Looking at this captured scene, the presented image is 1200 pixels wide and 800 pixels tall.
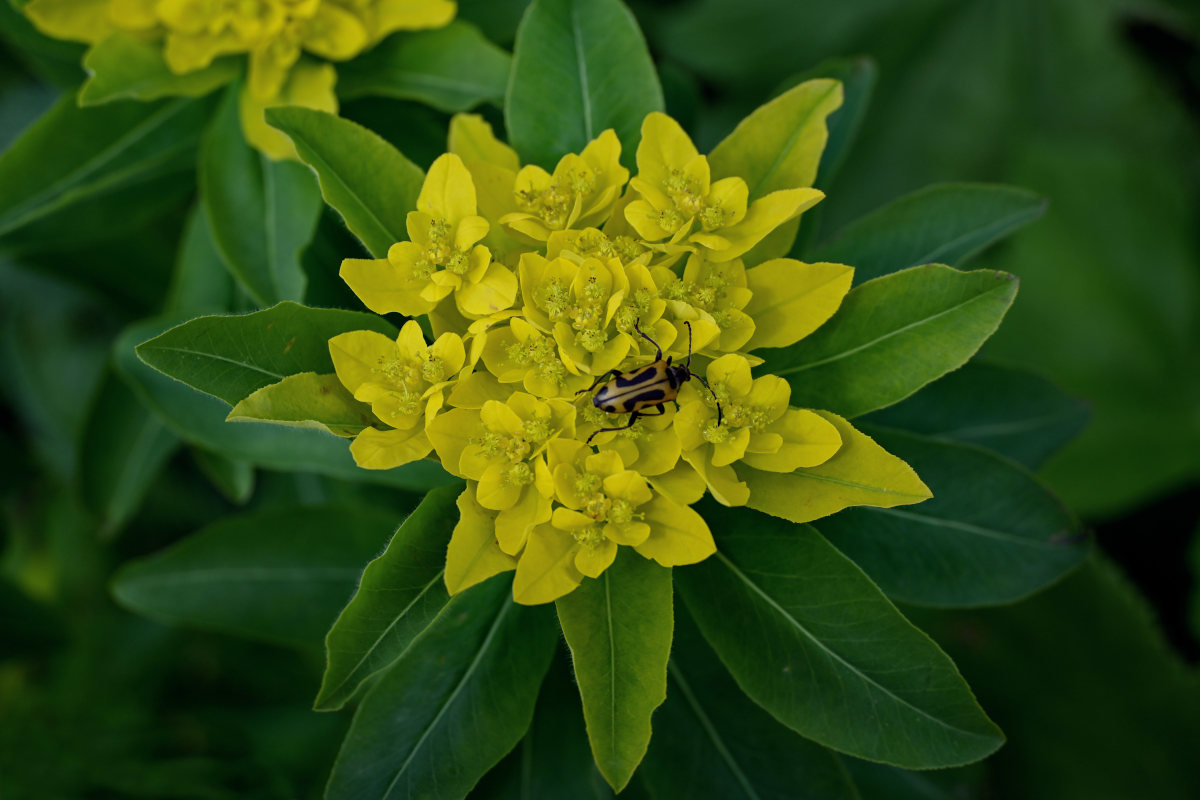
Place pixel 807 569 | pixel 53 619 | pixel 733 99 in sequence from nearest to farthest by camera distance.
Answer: pixel 807 569 < pixel 53 619 < pixel 733 99

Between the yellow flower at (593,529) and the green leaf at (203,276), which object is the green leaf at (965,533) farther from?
the green leaf at (203,276)

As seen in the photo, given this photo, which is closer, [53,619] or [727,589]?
[727,589]

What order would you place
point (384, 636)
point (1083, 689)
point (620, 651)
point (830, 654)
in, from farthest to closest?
point (1083, 689), point (830, 654), point (620, 651), point (384, 636)

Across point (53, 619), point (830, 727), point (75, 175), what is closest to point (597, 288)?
point (830, 727)

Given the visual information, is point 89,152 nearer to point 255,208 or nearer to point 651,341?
point 255,208

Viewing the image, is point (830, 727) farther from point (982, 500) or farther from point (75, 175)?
point (75, 175)

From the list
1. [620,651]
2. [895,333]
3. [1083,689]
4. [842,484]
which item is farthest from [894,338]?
[1083,689]

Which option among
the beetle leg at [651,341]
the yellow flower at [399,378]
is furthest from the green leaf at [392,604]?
the beetle leg at [651,341]
